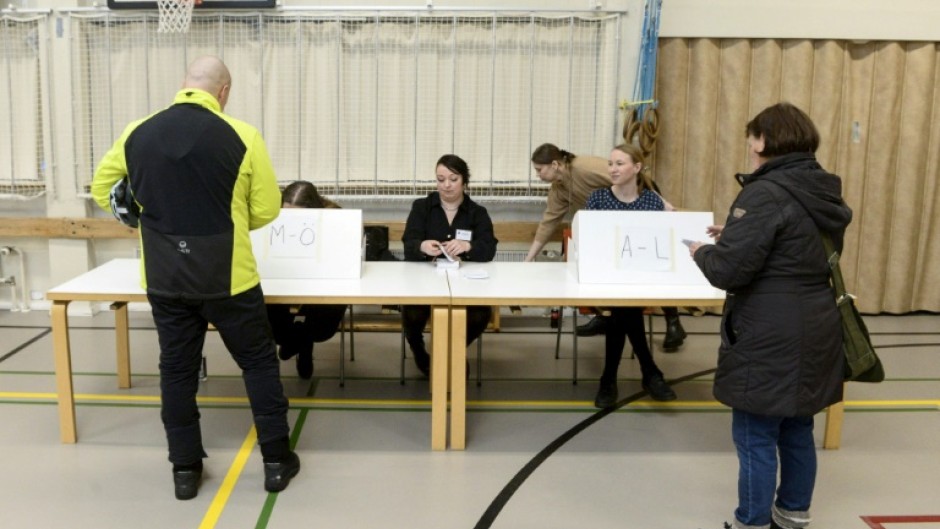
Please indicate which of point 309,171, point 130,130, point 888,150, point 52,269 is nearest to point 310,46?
point 309,171

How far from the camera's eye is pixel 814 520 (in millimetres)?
2639

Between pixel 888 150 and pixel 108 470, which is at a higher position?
pixel 888 150

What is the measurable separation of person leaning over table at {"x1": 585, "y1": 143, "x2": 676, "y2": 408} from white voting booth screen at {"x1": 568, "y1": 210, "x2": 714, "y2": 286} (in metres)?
0.28

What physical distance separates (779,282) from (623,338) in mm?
1429

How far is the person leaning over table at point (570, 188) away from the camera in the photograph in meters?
4.39

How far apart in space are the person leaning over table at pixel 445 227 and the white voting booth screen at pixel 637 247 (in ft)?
1.94

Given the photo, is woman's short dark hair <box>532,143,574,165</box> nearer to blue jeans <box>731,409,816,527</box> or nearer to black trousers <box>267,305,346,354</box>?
black trousers <box>267,305,346,354</box>

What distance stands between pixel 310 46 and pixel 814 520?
3624mm

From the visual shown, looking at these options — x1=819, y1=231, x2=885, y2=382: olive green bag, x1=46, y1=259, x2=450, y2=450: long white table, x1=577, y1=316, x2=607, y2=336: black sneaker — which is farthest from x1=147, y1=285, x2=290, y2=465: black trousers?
x1=577, y1=316, x2=607, y2=336: black sneaker

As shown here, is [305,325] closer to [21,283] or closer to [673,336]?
[673,336]

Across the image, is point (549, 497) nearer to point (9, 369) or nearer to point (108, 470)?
point (108, 470)

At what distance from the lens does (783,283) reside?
2.22 metres

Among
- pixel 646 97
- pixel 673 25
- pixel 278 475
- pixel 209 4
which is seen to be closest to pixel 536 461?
pixel 278 475

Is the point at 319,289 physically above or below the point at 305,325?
above
